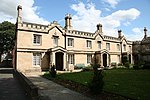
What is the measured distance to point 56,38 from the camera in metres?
32.1

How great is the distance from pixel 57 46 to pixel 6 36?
106 ft

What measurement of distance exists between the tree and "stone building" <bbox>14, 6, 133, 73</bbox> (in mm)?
26945

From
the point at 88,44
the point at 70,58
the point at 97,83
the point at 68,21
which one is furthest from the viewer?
the point at 88,44

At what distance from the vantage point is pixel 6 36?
55.9 metres

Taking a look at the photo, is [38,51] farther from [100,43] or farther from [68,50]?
[100,43]

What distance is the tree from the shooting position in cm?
5516

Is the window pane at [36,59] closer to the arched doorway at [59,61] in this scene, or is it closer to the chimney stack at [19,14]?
the arched doorway at [59,61]

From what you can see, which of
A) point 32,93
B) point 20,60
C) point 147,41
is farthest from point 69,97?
point 147,41

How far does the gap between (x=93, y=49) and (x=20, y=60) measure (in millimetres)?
17202

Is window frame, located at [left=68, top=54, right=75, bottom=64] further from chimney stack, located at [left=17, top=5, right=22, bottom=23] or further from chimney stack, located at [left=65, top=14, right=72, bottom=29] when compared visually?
chimney stack, located at [left=17, top=5, right=22, bottom=23]

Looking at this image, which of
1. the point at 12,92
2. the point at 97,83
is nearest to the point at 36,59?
the point at 12,92

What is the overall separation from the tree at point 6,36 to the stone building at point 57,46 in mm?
26945

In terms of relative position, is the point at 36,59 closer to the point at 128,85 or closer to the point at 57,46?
the point at 57,46

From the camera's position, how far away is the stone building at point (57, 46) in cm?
2798
